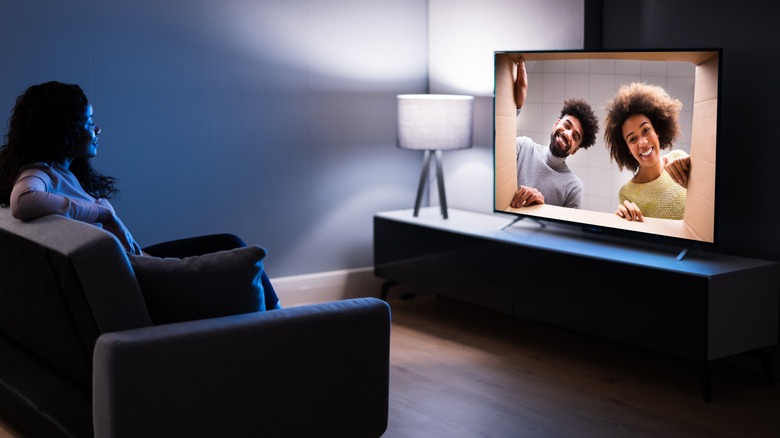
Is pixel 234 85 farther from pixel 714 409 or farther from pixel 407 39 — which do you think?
pixel 714 409

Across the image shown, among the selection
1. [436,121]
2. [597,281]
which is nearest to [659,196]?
[597,281]

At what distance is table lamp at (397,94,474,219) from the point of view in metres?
5.00

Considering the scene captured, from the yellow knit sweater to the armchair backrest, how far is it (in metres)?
2.32

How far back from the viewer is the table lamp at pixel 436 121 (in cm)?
500

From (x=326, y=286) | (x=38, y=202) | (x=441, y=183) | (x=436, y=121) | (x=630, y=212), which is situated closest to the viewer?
(x=38, y=202)

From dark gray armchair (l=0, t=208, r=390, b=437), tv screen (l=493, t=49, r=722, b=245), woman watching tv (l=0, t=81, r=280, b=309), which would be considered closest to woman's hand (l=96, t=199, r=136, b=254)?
woman watching tv (l=0, t=81, r=280, b=309)

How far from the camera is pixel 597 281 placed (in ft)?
13.5

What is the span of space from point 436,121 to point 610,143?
112 cm

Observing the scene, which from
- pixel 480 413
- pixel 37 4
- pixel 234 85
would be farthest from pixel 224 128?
pixel 480 413

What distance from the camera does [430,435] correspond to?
3.42 meters

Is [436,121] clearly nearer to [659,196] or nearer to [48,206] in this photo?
[659,196]

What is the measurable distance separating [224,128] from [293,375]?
2.55 meters

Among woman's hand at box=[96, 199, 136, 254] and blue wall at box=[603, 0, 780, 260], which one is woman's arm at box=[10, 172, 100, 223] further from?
blue wall at box=[603, 0, 780, 260]

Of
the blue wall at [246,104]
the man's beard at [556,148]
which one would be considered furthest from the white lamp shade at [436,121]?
the man's beard at [556,148]
